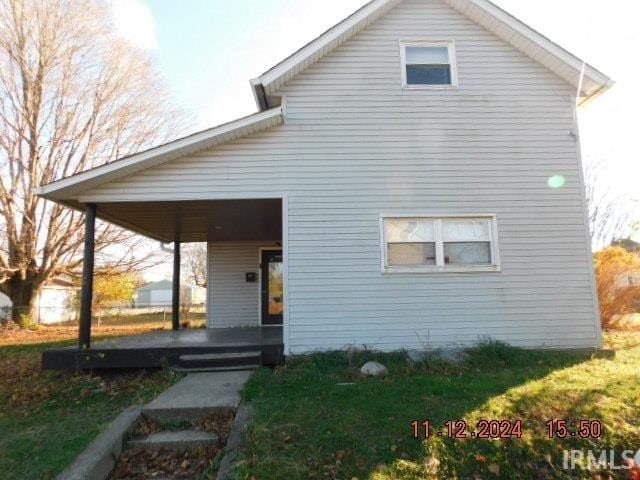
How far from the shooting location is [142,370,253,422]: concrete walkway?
4582 mm

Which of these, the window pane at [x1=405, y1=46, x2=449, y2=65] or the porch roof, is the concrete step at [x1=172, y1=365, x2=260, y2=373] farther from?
the window pane at [x1=405, y1=46, x2=449, y2=65]

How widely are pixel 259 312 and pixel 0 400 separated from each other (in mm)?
6390

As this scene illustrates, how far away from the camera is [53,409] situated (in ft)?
17.7

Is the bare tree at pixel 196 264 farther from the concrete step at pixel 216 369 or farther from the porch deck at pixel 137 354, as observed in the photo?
the concrete step at pixel 216 369

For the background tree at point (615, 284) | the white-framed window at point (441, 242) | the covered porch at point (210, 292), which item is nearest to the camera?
the covered porch at point (210, 292)

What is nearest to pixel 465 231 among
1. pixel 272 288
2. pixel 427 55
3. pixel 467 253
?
pixel 467 253

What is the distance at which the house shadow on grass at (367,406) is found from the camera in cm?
328

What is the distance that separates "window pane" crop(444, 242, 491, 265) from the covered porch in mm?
3015

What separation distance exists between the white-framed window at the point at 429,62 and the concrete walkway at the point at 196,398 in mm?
6301

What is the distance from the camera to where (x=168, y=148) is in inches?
267

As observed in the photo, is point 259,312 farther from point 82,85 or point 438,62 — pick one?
point 82,85

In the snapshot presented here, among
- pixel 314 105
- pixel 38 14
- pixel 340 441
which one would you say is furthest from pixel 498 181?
pixel 38 14

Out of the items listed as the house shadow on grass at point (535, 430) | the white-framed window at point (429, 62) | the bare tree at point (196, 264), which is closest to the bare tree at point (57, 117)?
the white-framed window at point (429, 62)

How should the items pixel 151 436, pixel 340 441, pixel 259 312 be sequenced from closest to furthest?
pixel 340 441, pixel 151 436, pixel 259 312
